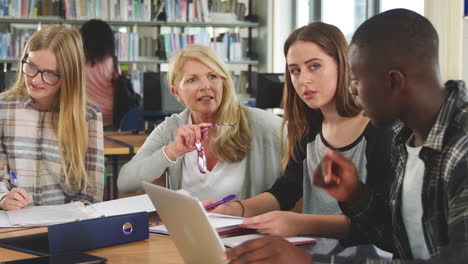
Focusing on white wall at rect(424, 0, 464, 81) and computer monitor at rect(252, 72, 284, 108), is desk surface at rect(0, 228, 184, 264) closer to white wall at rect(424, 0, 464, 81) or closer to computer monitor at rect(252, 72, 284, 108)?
white wall at rect(424, 0, 464, 81)

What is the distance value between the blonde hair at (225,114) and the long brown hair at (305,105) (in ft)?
0.73

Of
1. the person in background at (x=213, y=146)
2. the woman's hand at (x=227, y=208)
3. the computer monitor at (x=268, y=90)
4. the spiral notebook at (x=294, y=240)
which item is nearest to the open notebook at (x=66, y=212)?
the woman's hand at (x=227, y=208)

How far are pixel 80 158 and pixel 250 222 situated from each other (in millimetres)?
863

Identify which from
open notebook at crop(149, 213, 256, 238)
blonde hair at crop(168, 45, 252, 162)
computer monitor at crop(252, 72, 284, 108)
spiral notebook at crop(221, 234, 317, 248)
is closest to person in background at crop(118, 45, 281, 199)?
blonde hair at crop(168, 45, 252, 162)

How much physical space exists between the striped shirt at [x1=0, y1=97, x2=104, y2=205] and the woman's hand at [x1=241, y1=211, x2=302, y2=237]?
83 cm

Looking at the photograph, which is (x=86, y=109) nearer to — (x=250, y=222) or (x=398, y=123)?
(x=250, y=222)

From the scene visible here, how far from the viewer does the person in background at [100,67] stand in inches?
206

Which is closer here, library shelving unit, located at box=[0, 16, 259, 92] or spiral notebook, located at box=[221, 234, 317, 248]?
spiral notebook, located at box=[221, 234, 317, 248]

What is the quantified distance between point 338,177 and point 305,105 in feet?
2.47

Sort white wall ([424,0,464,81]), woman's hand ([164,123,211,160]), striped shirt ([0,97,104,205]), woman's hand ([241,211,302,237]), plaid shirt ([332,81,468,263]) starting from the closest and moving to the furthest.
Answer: plaid shirt ([332,81,468,263]) → woman's hand ([241,211,302,237]) → woman's hand ([164,123,211,160]) → striped shirt ([0,97,104,205]) → white wall ([424,0,464,81])

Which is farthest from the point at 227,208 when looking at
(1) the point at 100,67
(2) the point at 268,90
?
(1) the point at 100,67

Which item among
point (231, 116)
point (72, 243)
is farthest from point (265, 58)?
point (72, 243)

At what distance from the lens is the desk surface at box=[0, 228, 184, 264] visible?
4.35ft

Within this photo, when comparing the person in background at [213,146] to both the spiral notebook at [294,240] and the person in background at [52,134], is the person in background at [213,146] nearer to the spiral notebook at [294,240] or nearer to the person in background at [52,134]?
the person in background at [52,134]
